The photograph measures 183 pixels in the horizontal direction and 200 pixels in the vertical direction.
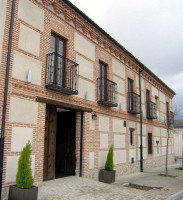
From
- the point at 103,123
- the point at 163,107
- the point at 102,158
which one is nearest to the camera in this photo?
the point at 102,158

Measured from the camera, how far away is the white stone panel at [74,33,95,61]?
922cm

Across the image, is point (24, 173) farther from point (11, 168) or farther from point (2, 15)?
point (2, 15)

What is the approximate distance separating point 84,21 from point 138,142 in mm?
7626

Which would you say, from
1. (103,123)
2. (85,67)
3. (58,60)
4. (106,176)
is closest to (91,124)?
(103,123)

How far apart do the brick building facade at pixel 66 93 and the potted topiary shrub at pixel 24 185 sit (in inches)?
24.1

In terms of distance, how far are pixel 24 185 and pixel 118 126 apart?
668 cm

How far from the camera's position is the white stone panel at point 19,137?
6.30 metres

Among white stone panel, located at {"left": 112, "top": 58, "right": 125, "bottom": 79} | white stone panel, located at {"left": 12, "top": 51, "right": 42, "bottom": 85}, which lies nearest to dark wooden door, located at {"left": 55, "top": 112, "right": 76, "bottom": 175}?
white stone panel, located at {"left": 12, "top": 51, "right": 42, "bottom": 85}

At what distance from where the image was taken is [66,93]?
8109 mm

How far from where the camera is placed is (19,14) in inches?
271

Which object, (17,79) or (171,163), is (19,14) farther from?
(171,163)

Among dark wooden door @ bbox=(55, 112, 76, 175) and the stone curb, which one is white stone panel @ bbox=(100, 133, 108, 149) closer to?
dark wooden door @ bbox=(55, 112, 76, 175)

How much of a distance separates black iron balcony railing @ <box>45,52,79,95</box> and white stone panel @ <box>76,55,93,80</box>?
1.50 ft

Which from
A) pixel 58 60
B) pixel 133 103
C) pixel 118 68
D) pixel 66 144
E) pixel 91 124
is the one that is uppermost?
pixel 118 68
